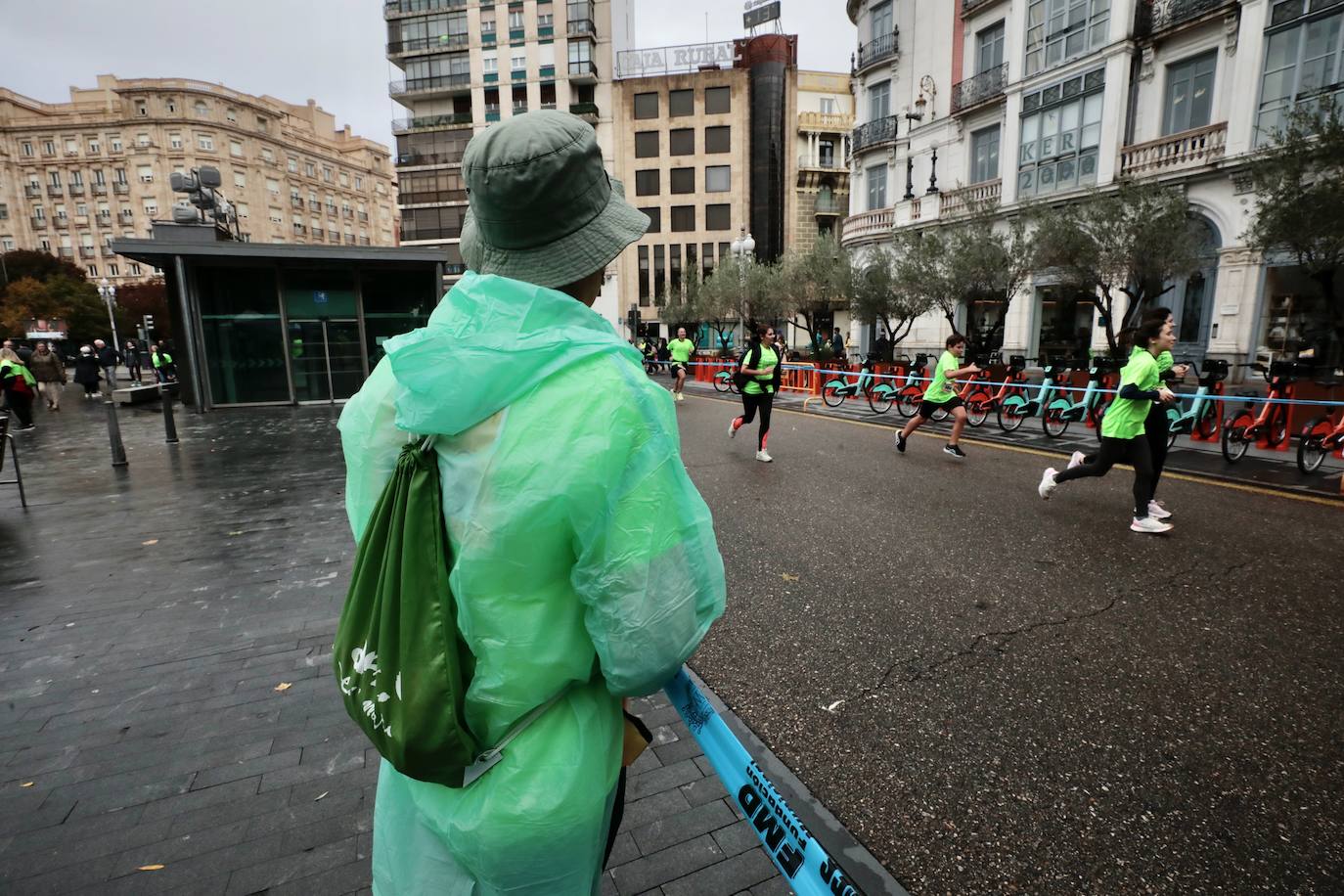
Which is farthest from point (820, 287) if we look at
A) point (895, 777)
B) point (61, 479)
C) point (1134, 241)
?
point (895, 777)

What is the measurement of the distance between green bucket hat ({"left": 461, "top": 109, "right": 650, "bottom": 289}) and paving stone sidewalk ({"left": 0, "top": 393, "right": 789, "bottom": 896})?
6.36ft

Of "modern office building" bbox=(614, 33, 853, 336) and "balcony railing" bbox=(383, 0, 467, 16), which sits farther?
"modern office building" bbox=(614, 33, 853, 336)

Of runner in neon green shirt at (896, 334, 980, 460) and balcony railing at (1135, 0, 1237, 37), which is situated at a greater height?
balcony railing at (1135, 0, 1237, 37)

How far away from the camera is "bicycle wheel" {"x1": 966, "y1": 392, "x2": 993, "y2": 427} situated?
1365 centimetres

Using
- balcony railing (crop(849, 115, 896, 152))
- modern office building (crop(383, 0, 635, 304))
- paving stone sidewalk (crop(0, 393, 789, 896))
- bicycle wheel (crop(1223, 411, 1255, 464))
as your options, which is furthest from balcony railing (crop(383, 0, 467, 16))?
bicycle wheel (crop(1223, 411, 1255, 464))

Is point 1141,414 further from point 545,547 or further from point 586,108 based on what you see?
point 586,108

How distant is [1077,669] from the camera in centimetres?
343

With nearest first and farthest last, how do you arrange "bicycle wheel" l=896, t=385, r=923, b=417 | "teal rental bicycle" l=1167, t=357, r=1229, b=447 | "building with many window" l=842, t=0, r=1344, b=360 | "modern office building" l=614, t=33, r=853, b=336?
"teal rental bicycle" l=1167, t=357, r=1229, b=447 → "bicycle wheel" l=896, t=385, r=923, b=417 → "building with many window" l=842, t=0, r=1344, b=360 → "modern office building" l=614, t=33, r=853, b=336

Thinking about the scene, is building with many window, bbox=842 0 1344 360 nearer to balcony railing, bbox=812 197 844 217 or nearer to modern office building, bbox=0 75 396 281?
balcony railing, bbox=812 197 844 217

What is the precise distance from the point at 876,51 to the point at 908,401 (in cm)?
2165

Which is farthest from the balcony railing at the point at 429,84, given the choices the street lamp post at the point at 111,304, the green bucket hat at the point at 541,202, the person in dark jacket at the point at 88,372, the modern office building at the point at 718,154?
the green bucket hat at the point at 541,202

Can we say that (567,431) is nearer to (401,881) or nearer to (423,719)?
(423,719)

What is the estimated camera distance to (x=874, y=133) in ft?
97.5

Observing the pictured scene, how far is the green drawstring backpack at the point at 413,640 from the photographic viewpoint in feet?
3.18
